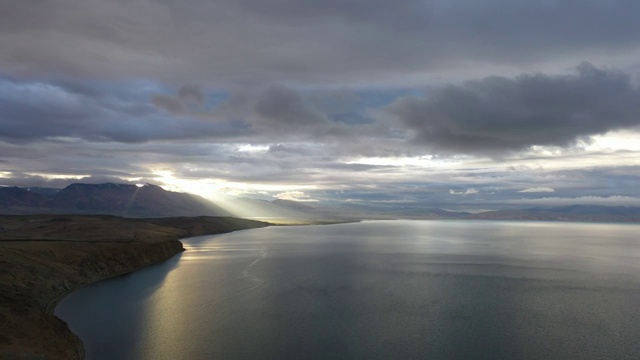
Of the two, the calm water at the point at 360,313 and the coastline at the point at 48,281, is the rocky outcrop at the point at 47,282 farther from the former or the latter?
the calm water at the point at 360,313

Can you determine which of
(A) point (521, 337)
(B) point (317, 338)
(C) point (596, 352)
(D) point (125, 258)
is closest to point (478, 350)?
(A) point (521, 337)

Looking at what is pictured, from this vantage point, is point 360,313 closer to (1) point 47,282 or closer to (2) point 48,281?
(1) point 47,282

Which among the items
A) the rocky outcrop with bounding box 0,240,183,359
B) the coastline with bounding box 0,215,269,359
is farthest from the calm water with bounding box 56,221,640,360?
the rocky outcrop with bounding box 0,240,183,359

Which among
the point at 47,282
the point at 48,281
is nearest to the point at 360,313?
the point at 47,282

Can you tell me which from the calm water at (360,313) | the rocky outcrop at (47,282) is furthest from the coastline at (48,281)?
the calm water at (360,313)

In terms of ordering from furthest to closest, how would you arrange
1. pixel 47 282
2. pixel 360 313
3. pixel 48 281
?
pixel 48 281 < pixel 47 282 < pixel 360 313

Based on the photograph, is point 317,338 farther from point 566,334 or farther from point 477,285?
point 477,285

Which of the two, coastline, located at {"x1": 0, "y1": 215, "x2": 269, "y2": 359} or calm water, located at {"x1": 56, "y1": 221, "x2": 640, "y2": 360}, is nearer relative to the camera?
coastline, located at {"x1": 0, "y1": 215, "x2": 269, "y2": 359}

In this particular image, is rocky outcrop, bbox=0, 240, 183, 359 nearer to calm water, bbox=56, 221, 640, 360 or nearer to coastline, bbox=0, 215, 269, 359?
coastline, bbox=0, 215, 269, 359
